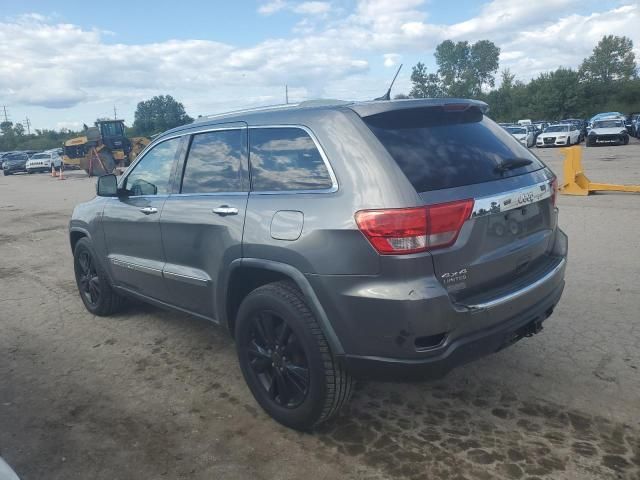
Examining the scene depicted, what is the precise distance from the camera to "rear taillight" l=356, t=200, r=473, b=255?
2.45m

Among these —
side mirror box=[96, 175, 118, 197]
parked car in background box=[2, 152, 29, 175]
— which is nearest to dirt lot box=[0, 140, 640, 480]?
side mirror box=[96, 175, 118, 197]

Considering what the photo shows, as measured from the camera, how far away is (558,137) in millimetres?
29047

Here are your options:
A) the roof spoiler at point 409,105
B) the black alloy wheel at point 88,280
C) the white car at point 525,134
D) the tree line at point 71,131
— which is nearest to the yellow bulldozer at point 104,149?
the white car at point 525,134

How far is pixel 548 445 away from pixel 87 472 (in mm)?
2387

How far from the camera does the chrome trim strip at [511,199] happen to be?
2.63m

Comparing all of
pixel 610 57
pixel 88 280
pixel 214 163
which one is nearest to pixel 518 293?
pixel 214 163

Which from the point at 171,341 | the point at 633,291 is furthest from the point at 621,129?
the point at 171,341

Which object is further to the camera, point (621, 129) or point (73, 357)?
point (621, 129)

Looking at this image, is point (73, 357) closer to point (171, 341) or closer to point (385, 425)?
point (171, 341)

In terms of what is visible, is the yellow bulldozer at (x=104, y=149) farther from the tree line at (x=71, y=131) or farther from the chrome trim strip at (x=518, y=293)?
the tree line at (x=71, y=131)

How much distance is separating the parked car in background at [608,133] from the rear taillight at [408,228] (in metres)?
29.3

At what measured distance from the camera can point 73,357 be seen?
4.21 metres

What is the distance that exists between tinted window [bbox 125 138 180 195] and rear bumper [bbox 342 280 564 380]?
2.10m

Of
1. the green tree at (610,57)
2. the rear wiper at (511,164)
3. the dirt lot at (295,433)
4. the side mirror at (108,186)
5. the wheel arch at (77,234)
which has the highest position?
the green tree at (610,57)
